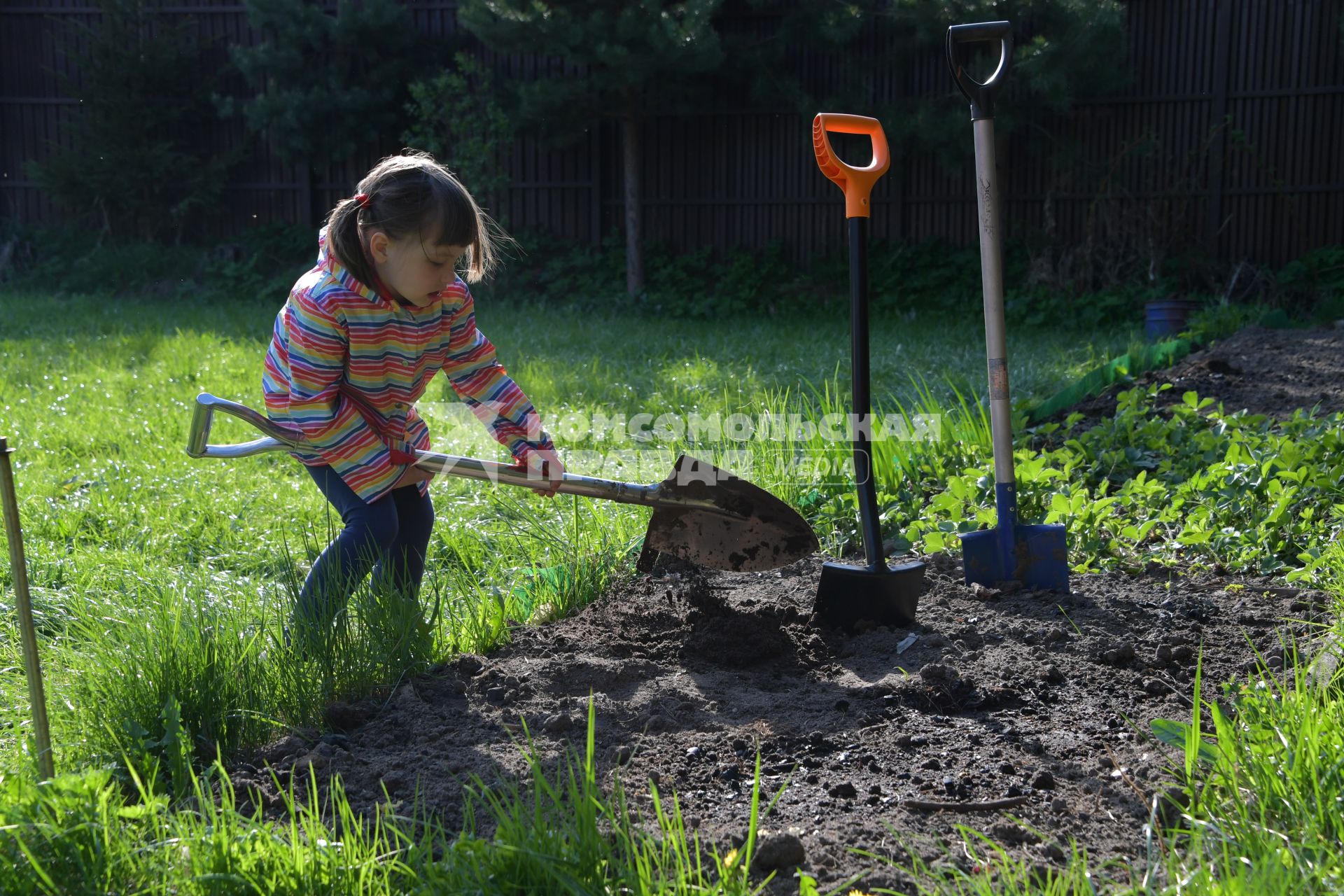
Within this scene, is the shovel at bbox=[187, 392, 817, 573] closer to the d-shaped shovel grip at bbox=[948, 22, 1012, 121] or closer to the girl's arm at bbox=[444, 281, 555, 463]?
the girl's arm at bbox=[444, 281, 555, 463]

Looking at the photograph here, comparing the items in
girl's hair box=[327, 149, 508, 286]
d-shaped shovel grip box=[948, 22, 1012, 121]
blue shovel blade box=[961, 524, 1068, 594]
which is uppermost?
d-shaped shovel grip box=[948, 22, 1012, 121]

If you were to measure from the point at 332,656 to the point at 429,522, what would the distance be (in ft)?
2.75

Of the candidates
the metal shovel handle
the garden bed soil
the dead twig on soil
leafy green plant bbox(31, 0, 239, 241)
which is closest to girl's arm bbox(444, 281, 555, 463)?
the metal shovel handle

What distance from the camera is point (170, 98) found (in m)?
12.0

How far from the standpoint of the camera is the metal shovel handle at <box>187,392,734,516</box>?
7.90ft

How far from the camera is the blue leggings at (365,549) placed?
7.85 ft

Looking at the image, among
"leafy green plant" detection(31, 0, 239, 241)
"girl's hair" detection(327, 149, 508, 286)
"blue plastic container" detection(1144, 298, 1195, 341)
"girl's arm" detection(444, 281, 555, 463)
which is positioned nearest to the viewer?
"girl's hair" detection(327, 149, 508, 286)

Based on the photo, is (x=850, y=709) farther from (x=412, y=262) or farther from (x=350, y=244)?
(x=350, y=244)

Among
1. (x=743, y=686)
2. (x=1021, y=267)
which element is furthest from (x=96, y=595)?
(x=1021, y=267)

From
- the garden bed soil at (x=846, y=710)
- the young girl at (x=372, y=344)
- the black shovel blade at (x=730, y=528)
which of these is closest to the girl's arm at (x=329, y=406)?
the young girl at (x=372, y=344)

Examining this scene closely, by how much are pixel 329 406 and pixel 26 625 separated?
1.09 m

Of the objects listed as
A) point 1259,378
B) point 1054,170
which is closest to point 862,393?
point 1259,378

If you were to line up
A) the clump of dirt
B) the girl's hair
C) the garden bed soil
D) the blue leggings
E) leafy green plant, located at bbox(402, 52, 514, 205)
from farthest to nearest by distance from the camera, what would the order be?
leafy green plant, located at bbox(402, 52, 514, 205), the clump of dirt, the girl's hair, the blue leggings, the garden bed soil

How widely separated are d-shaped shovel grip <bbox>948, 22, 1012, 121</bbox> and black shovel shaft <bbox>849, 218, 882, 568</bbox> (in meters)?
0.38
